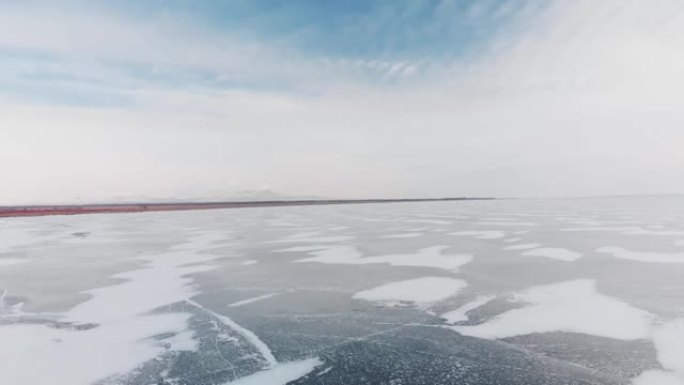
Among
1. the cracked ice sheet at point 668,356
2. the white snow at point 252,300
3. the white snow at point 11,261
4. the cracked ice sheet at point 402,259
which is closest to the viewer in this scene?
the cracked ice sheet at point 668,356

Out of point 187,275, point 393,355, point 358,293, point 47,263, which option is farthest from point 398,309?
point 47,263

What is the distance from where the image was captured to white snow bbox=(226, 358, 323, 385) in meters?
3.44

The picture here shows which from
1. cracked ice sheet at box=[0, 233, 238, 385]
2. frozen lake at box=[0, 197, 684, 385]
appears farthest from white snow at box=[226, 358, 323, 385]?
cracked ice sheet at box=[0, 233, 238, 385]

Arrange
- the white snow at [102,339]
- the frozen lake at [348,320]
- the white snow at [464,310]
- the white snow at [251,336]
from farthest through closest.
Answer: the white snow at [464,310] → the white snow at [251,336] → the white snow at [102,339] → the frozen lake at [348,320]

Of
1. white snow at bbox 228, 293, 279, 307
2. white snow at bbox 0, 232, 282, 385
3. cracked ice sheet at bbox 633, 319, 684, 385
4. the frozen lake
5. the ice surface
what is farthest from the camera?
the ice surface

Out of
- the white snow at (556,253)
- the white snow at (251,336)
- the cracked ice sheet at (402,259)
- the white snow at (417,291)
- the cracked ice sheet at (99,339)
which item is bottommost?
the cracked ice sheet at (99,339)

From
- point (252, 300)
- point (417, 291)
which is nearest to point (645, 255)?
point (417, 291)

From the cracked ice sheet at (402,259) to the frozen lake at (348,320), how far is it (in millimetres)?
98

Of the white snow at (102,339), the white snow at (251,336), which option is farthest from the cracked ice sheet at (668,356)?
the white snow at (102,339)

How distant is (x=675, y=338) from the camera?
4348 millimetres

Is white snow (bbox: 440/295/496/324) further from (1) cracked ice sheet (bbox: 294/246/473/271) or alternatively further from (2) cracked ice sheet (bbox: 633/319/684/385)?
(1) cracked ice sheet (bbox: 294/246/473/271)

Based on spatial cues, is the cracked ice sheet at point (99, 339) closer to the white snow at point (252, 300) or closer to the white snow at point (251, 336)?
the white snow at point (251, 336)

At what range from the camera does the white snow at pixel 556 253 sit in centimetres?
965

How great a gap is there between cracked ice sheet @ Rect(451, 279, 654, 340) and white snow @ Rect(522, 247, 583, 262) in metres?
3.54
